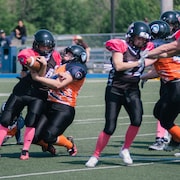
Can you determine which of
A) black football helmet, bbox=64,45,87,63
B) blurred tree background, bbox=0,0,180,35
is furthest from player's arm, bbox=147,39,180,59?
blurred tree background, bbox=0,0,180,35

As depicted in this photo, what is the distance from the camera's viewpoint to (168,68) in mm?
10773

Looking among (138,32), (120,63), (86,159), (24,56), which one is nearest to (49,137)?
(86,159)

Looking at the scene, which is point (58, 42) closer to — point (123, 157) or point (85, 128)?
point (85, 128)

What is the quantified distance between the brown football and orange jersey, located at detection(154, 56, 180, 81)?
157 centimetres

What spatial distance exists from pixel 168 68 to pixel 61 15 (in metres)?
51.8

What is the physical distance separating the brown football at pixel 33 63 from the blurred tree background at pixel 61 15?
43.2 metres

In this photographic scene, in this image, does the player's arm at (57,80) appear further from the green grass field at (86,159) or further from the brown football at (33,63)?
the green grass field at (86,159)

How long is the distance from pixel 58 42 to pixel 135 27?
21.8m

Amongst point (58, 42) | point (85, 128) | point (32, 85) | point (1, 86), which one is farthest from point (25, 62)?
point (58, 42)

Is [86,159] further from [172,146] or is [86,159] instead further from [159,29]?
[159,29]

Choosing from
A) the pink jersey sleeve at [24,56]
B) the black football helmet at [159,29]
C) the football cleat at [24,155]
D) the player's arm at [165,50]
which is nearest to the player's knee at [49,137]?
the football cleat at [24,155]

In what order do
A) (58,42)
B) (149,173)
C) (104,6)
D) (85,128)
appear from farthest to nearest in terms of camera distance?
(104,6) < (58,42) < (85,128) < (149,173)

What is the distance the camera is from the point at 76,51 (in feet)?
34.4

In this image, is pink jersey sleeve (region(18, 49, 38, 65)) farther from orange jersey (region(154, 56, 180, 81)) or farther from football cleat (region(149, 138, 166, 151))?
football cleat (region(149, 138, 166, 151))
